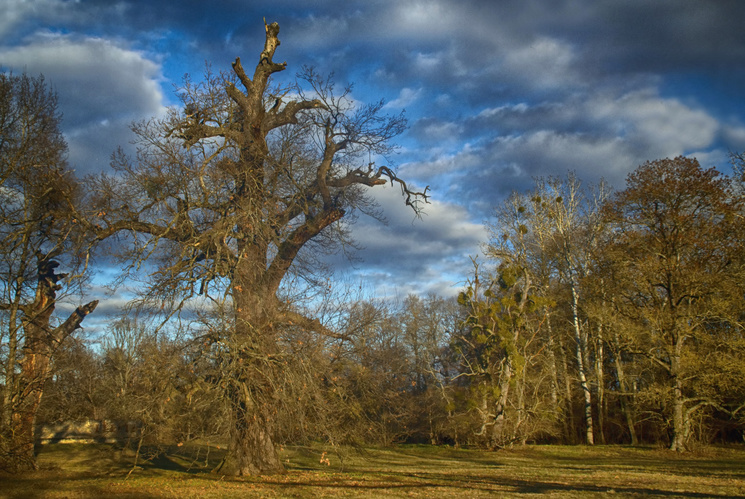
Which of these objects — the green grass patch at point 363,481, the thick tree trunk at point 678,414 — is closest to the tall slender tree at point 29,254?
the green grass patch at point 363,481

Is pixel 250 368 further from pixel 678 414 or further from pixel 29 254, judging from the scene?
pixel 678 414

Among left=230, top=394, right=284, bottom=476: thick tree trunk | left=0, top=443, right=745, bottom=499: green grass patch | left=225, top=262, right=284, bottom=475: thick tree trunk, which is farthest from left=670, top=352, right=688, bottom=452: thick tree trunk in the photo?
left=225, top=262, right=284, bottom=475: thick tree trunk

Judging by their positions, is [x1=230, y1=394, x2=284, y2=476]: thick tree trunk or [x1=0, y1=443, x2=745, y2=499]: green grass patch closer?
[x1=0, y1=443, x2=745, y2=499]: green grass patch

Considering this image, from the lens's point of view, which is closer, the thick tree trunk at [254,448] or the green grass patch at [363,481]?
the green grass patch at [363,481]

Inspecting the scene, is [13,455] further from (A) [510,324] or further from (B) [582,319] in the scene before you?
(B) [582,319]

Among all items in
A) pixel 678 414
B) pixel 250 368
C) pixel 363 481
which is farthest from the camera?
pixel 678 414

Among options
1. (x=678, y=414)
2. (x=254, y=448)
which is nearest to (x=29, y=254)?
(x=254, y=448)

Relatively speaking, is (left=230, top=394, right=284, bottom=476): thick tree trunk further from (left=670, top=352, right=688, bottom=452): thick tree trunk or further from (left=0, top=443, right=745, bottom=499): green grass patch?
(left=670, top=352, right=688, bottom=452): thick tree trunk

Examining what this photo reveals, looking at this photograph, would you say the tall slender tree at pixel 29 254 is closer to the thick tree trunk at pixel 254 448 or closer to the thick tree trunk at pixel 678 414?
the thick tree trunk at pixel 254 448

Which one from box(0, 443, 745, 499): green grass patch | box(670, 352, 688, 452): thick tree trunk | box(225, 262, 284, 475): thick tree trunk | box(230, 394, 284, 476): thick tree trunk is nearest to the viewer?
box(0, 443, 745, 499): green grass patch

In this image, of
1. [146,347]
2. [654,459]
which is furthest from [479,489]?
[654,459]

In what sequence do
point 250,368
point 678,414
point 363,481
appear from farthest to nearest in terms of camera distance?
point 678,414 → point 363,481 → point 250,368

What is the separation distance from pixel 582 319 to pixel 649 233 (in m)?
8.86

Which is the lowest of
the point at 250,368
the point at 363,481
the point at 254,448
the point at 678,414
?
the point at 363,481
